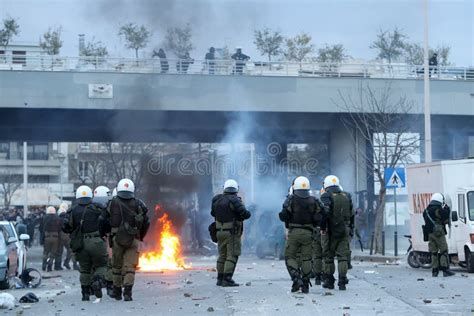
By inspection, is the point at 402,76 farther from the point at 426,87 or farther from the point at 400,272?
the point at 400,272

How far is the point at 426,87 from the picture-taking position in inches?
1162

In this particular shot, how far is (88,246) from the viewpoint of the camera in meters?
14.5

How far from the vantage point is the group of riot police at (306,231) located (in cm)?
1466

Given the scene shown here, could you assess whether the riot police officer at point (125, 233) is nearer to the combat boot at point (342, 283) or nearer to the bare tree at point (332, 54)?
the combat boot at point (342, 283)

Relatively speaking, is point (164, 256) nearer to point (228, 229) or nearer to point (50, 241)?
point (50, 241)

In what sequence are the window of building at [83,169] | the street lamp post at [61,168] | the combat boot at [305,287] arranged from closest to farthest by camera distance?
the combat boot at [305,287] < the window of building at [83,169] < the street lamp post at [61,168]

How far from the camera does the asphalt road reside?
12.5 metres

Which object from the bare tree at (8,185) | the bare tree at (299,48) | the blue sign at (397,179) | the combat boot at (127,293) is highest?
the bare tree at (299,48)

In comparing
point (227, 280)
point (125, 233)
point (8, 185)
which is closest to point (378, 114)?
point (227, 280)

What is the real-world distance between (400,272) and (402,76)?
52.9 ft

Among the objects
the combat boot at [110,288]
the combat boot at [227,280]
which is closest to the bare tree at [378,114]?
the combat boot at [227,280]

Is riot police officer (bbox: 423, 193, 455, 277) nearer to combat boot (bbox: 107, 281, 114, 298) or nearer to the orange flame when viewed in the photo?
the orange flame

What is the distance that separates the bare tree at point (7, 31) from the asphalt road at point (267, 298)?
2290 cm

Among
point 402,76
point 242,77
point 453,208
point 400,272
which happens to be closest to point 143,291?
point 400,272
